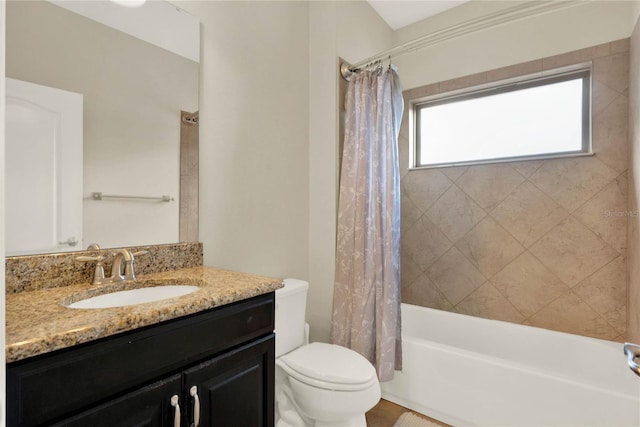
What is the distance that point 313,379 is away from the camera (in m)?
1.42

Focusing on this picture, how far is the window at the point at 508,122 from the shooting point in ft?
7.00

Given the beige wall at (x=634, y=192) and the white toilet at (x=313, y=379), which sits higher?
the beige wall at (x=634, y=192)

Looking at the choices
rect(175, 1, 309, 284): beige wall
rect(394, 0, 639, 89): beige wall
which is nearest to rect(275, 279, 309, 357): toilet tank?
rect(175, 1, 309, 284): beige wall

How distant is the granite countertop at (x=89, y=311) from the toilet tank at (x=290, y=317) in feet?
1.62

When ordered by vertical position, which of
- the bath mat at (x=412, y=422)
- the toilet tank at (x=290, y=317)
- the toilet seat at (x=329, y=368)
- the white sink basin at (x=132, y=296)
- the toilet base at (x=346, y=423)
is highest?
the white sink basin at (x=132, y=296)

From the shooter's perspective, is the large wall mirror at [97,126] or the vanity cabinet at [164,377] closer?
the vanity cabinet at [164,377]

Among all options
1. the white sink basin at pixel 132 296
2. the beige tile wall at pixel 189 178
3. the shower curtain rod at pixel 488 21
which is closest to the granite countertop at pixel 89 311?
the white sink basin at pixel 132 296

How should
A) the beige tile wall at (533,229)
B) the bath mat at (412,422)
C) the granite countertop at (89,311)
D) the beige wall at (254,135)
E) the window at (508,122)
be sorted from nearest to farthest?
the granite countertop at (89,311) → the beige wall at (254,135) → the bath mat at (412,422) → the beige tile wall at (533,229) → the window at (508,122)

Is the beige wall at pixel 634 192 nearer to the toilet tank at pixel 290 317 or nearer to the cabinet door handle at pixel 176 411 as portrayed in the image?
the toilet tank at pixel 290 317

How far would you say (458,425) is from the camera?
5.60ft

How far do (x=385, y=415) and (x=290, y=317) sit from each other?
823 millimetres

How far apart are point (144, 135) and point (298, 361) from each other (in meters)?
1.24

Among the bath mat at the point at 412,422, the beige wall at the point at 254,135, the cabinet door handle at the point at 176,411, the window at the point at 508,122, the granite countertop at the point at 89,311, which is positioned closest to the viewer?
the granite countertop at the point at 89,311

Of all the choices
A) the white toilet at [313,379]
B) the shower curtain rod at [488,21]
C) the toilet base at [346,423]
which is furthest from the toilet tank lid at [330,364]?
the shower curtain rod at [488,21]
